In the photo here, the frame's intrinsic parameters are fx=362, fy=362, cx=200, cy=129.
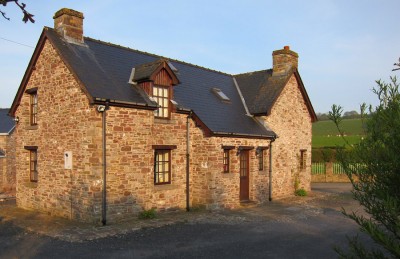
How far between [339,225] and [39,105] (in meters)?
12.1

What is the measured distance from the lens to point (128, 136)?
12.6 m

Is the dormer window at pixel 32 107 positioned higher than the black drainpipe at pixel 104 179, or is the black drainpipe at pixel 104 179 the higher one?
the dormer window at pixel 32 107

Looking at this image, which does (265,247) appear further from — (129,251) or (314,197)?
(314,197)

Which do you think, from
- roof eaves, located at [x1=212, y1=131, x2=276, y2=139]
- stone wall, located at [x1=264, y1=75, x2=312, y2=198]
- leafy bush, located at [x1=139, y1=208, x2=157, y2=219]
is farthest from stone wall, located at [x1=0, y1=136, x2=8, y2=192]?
stone wall, located at [x1=264, y1=75, x2=312, y2=198]

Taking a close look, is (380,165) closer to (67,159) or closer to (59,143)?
(67,159)

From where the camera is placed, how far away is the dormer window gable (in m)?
13.9

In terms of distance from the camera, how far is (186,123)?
15133mm

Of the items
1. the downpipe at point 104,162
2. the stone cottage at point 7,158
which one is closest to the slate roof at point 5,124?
the stone cottage at point 7,158

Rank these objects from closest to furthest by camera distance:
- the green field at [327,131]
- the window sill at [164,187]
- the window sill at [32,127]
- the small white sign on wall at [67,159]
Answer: the small white sign on wall at [67,159]
the window sill at [164,187]
the window sill at [32,127]
the green field at [327,131]

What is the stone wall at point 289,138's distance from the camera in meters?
18.7

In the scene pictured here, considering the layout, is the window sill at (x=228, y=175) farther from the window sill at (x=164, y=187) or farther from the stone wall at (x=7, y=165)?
the stone wall at (x=7, y=165)

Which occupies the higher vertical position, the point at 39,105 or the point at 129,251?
the point at 39,105

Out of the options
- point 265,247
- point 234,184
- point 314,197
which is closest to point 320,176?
point 314,197

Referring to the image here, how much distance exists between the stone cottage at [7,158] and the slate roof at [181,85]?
8.38 m
